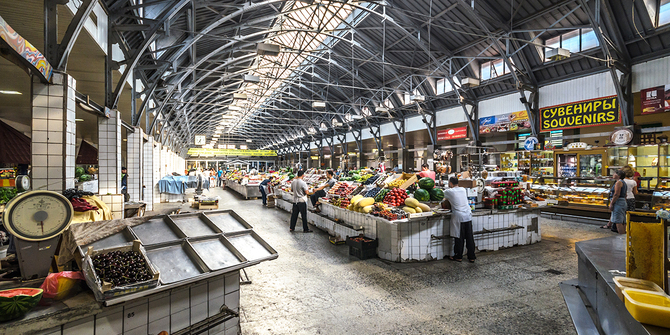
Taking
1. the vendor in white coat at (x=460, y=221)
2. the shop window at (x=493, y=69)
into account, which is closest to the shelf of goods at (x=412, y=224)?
the vendor in white coat at (x=460, y=221)

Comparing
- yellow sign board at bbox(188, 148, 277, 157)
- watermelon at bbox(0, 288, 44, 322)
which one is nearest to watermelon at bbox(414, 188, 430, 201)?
watermelon at bbox(0, 288, 44, 322)

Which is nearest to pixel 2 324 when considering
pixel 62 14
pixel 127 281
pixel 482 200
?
pixel 127 281

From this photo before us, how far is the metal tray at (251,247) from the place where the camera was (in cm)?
247

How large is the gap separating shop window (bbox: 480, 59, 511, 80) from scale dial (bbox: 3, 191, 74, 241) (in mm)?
15215

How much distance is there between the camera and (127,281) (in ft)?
5.82

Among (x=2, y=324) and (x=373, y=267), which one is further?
(x=373, y=267)

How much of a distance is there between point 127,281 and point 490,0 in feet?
43.6

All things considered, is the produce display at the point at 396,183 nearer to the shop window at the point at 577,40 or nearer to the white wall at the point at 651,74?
the shop window at the point at 577,40

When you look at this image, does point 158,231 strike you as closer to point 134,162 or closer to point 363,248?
point 363,248

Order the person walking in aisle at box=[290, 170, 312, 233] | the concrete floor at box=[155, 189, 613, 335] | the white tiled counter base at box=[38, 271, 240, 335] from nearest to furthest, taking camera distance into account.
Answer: the white tiled counter base at box=[38, 271, 240, 335], the concrete floor at box=[155, 189, 613, 335], the person walking in aisle at box=[290, 170, 312, 233]

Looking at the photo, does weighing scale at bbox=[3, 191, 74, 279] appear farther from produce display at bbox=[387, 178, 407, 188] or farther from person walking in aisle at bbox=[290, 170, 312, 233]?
produce display at bbox=[387, 178, 407, 188]

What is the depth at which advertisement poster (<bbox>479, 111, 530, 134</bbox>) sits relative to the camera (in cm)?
1283

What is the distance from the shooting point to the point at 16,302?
1.50 meters

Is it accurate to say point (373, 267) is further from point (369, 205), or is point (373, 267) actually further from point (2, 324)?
point (2, 324)
